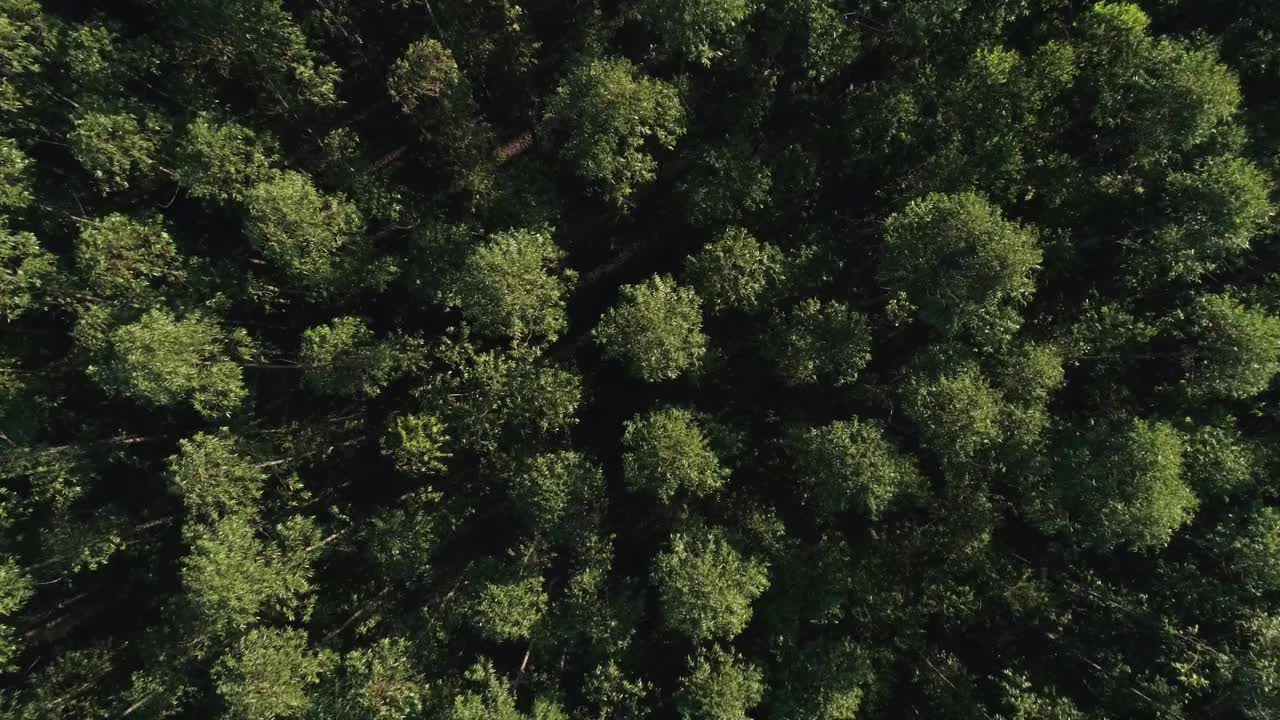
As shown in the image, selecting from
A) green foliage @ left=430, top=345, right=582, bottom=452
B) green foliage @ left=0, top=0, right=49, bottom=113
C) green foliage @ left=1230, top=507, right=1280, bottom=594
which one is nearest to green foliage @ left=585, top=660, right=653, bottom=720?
green foliage @ left=430, top=345, right=582, bottom=452

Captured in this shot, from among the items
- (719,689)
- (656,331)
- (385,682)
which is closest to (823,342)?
(656,331)

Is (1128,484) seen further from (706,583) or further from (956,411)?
(706,583)

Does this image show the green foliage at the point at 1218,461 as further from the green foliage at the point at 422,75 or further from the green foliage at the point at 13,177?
the green foliage at the point at 13,177

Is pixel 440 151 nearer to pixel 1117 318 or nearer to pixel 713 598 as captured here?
pixel 713 598

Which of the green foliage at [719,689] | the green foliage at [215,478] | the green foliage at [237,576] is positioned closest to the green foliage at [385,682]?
the green foliage at [237,576]

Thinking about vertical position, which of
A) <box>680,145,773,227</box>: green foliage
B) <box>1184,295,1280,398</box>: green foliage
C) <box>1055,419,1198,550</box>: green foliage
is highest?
<box>680,145,773,227</box>: green foliage

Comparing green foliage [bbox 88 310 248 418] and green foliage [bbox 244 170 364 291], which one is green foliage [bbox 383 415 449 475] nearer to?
green foliage [bbox 88 310 248 418]

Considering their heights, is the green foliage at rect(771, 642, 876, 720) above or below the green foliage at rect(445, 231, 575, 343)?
below
